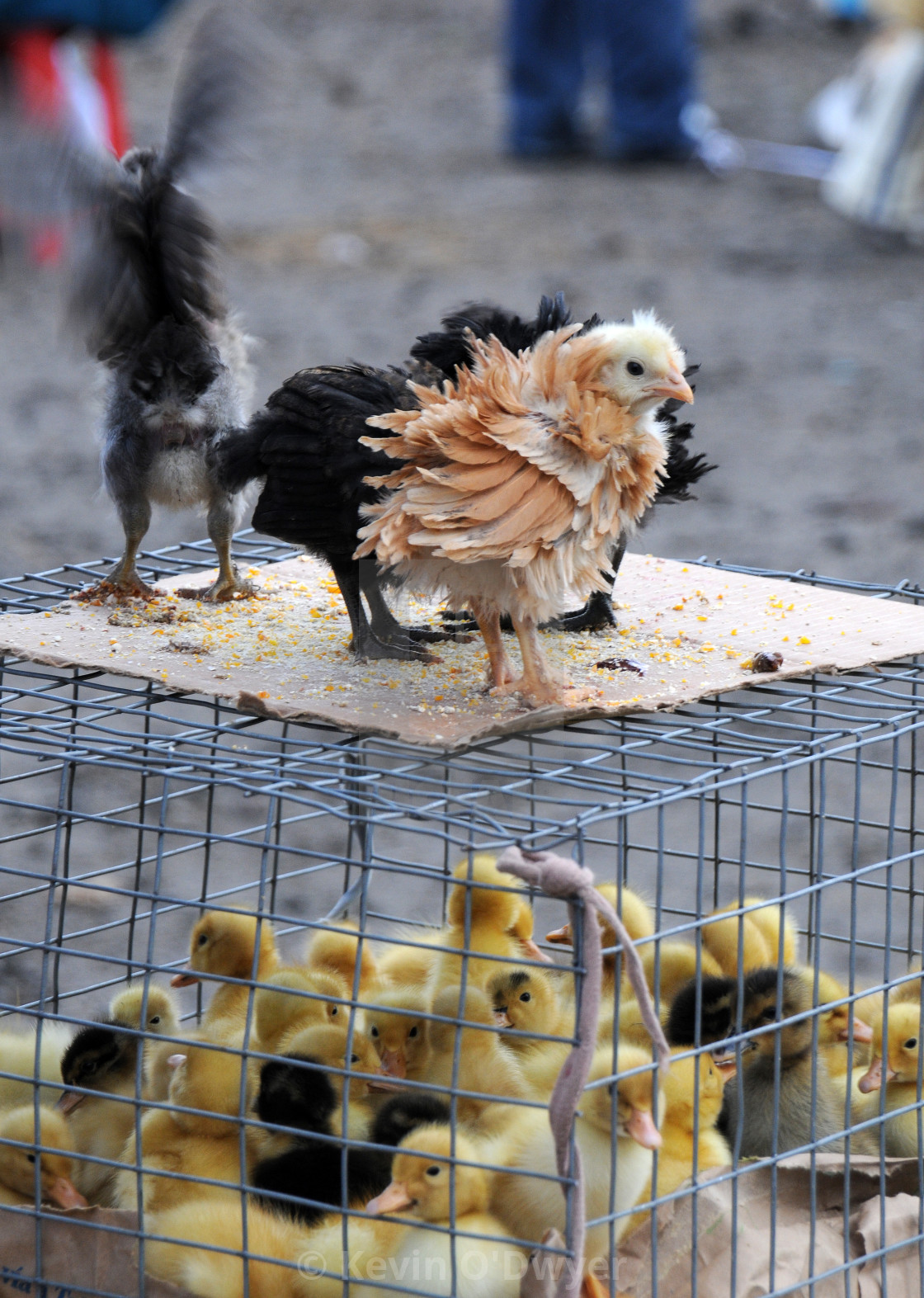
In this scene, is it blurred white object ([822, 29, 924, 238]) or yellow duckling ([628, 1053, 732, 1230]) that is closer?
yellow duckling ([628, 1053, 732, 1230])

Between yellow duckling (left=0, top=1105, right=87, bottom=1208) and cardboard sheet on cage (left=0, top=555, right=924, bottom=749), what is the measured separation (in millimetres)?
486

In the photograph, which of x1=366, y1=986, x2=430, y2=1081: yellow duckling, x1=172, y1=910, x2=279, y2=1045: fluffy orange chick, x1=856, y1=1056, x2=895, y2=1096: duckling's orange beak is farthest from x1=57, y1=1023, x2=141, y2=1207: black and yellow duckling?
x1=856, y1=1056, x2=895, y2=1096: duckling's orange beak

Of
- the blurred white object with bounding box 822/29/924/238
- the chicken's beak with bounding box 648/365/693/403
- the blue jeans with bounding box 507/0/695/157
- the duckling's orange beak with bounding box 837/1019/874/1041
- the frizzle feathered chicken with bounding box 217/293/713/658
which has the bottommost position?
the duckling's orange beak with bounding box 837/1019/874/1041

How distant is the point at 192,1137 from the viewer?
1716mm

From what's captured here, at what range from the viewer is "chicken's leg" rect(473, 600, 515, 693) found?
164cm

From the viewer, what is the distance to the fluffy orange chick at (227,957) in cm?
188

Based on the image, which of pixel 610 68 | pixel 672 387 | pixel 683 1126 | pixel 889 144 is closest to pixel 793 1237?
pixel 683 1126

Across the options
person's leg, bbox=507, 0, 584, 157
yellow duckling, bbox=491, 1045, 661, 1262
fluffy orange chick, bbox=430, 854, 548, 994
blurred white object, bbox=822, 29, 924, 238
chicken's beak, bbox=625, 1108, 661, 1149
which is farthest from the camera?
person's leg, bbox=507, 0, 584, 157

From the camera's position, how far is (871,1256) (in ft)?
5.21

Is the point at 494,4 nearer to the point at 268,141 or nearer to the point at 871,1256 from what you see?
the point at 268,141

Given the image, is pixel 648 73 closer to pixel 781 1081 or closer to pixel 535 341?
pixel 535 341

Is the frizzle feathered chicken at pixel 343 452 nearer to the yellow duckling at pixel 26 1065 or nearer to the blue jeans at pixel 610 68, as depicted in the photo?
the yellow duckling at pixel 26 1065

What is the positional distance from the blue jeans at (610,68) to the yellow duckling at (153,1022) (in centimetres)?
722

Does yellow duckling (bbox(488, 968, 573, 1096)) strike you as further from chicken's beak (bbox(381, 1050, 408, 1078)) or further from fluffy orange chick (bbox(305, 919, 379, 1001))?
fluffy orange chick (bbox(305, 919, 379, 1001))
